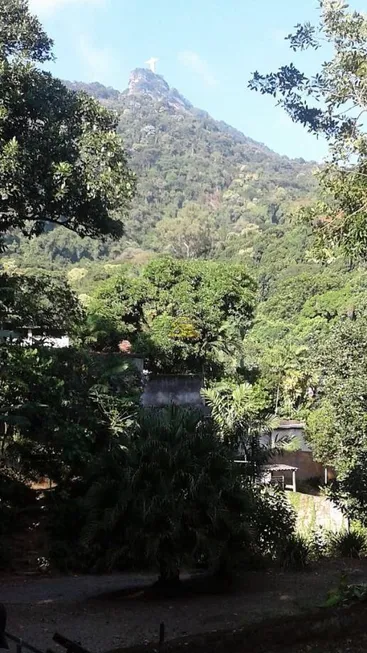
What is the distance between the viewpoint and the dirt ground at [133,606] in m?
6.62

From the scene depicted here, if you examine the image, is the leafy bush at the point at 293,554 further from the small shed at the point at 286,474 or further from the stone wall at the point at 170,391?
the small shed at the point at 286,474

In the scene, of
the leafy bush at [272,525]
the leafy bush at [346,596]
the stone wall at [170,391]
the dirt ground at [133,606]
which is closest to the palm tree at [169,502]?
the dirt ground at [133,606]

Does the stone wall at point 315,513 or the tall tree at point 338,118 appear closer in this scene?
the tall tree at point 338,118

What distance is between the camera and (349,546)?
1115cm

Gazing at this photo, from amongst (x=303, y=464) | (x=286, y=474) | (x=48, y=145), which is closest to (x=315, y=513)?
(x=286, y=474)

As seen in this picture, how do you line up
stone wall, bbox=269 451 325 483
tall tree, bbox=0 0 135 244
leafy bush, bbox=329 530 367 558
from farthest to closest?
stone wall, bbox=269 451 325 483 → leafy bush, bbox=329 530 367 558 → tall tree, bbox=0 0 135 244

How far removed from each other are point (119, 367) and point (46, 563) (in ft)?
13.7

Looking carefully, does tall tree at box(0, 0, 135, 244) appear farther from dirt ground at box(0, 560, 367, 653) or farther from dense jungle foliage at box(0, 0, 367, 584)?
dirt ground at box(0, 560, 367, 653)

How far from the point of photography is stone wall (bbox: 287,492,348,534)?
15.8m

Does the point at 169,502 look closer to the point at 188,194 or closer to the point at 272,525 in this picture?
the point at 272,525

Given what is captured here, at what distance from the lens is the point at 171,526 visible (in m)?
7.28

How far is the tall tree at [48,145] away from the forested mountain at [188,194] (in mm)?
4039

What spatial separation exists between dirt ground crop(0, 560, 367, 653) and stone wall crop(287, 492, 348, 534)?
6.31m

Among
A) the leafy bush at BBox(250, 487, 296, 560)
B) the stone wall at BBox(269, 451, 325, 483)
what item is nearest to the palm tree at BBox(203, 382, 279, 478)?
the leafy bush at BBox(250, 487, 296, 560)
